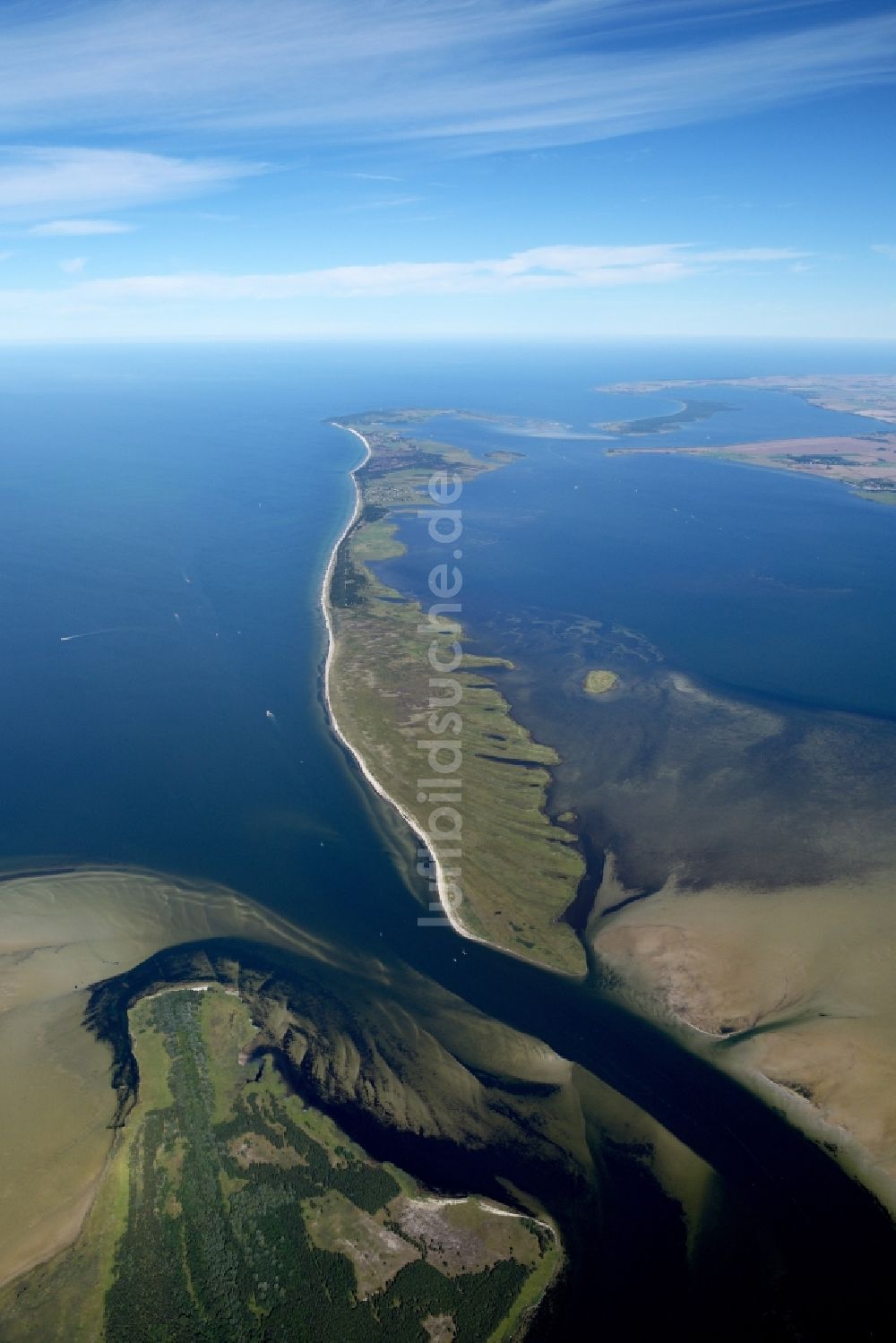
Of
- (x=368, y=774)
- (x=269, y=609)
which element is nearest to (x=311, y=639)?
(x=269, y=609)

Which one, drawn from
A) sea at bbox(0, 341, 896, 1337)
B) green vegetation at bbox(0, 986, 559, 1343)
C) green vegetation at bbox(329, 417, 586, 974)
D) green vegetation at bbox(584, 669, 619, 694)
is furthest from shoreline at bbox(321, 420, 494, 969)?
green vegetation at bbox(584, 669, 619, 694)

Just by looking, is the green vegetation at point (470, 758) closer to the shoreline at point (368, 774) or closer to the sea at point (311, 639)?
the shoreline at point (368, 774)

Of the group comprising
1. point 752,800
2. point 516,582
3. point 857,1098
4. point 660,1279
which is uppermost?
point 516,582

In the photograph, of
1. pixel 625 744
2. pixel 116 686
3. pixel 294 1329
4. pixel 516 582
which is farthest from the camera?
pixel 516 582

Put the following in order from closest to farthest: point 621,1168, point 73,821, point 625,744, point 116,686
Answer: point 621,1168 → point 73,821 → point 625,744 → point 116,686

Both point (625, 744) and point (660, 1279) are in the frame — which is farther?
point (625, 744)

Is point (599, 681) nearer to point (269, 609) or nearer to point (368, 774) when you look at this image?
point (368, 774)

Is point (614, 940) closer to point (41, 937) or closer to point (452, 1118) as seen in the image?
point (452, 1118)

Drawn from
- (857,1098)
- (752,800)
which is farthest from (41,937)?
(752,800)

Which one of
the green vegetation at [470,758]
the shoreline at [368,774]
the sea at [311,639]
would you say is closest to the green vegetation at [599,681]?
the sea at [311,639]
